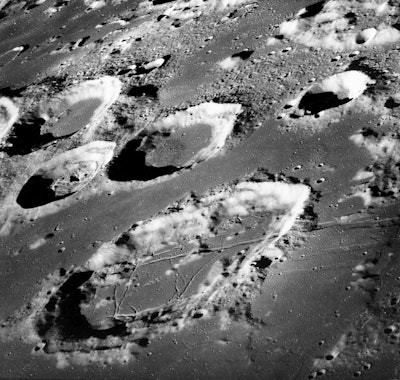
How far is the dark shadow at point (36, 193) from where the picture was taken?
2.70 meters

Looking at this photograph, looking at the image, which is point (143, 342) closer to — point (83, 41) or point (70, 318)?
point (70, 318)

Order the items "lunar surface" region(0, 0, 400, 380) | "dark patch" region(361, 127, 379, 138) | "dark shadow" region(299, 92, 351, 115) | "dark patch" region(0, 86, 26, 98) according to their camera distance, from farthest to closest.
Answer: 1. "dark patch" region(0, 86, 26, 98)
2. "dark shadow" region(299, 92, 351, 115)
3. "dark patch" region(361, 127, 379, 138)
4. "lunar surface" region(0, 0, 400, 380)

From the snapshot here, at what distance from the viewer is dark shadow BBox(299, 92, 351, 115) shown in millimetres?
2639

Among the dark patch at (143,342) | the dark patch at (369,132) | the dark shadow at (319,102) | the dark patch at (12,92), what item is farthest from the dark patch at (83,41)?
the dark patch at (143,342)

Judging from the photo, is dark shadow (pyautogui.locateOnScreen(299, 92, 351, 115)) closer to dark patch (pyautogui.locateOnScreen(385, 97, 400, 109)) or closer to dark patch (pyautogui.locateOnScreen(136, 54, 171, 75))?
dark patch (pyautogui.locateOnScreen(385, 97, 400, 109))

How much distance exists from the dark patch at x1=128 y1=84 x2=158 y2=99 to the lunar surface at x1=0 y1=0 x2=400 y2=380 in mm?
10

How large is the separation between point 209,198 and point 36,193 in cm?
88

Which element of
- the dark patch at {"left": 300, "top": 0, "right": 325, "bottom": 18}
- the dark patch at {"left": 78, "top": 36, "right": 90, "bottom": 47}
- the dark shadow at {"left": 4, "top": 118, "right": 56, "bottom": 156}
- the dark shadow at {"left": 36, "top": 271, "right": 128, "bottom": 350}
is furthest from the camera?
the dark patch at {"left": 78, "top": 36, "right": 90, "bottom": 47}

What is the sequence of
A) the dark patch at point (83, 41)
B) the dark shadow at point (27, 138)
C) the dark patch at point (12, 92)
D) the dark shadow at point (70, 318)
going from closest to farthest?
the dark shadow at point (70, 318) → the dark shadow at point (27, 138) → the dark patch at point (12, 92) → the dark patch at point (83, 41)

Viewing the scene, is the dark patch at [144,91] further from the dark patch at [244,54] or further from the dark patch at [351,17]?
the dark patch at [351,17]

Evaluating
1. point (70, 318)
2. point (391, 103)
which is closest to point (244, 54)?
point (391, 103)

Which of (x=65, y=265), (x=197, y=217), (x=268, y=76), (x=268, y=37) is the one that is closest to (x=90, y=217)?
(x=65, y=265)

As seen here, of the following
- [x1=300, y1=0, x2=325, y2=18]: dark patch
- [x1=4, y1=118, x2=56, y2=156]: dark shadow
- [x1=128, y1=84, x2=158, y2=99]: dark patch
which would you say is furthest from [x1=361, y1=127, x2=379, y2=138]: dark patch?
[x1=4, y1=118, x2=56, y2=156]: dark shadow

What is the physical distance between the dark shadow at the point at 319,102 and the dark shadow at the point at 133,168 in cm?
66
